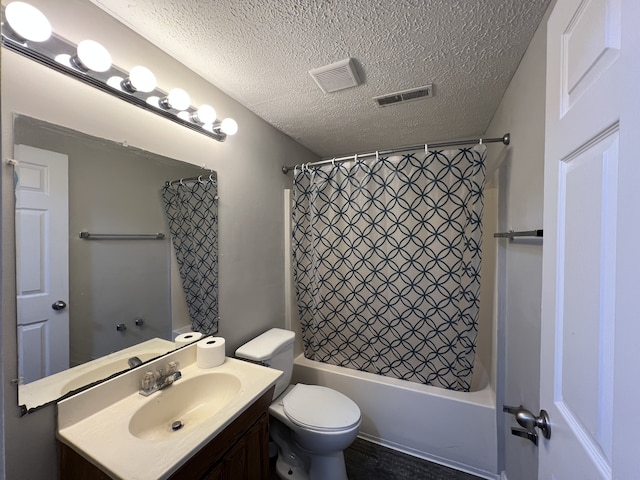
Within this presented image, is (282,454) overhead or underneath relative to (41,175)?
underneath

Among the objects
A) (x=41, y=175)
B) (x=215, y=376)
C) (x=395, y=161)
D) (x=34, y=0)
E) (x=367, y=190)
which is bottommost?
(x=215, y=376)

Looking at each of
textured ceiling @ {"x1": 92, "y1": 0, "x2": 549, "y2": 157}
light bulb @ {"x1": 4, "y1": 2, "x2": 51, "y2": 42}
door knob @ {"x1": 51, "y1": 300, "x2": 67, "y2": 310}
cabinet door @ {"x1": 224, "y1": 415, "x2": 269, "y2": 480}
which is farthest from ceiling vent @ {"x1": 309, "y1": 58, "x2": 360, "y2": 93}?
cabinet door @ {"x1": 224, "y1": 415, "x2": 269, "y2": 480}

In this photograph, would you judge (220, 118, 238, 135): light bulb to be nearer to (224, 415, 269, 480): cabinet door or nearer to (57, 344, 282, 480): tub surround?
(57, 344, 282, 480): tub surround

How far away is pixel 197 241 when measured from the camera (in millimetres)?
1482

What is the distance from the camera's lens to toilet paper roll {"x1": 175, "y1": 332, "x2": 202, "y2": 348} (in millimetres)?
1360

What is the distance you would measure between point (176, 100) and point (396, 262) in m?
1.45

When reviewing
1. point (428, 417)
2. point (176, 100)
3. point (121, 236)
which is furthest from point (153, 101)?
point (428, 417)

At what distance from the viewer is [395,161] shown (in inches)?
66.8

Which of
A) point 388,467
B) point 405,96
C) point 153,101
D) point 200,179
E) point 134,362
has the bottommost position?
point 388,467

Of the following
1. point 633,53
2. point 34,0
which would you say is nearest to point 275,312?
point 34,0

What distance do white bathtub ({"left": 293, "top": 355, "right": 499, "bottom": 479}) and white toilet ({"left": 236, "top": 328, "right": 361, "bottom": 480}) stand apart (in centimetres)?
31

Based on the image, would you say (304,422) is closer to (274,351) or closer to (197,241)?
(274,351)

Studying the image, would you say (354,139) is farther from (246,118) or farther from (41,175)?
(41,175)

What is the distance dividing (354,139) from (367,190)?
69 centimetres
